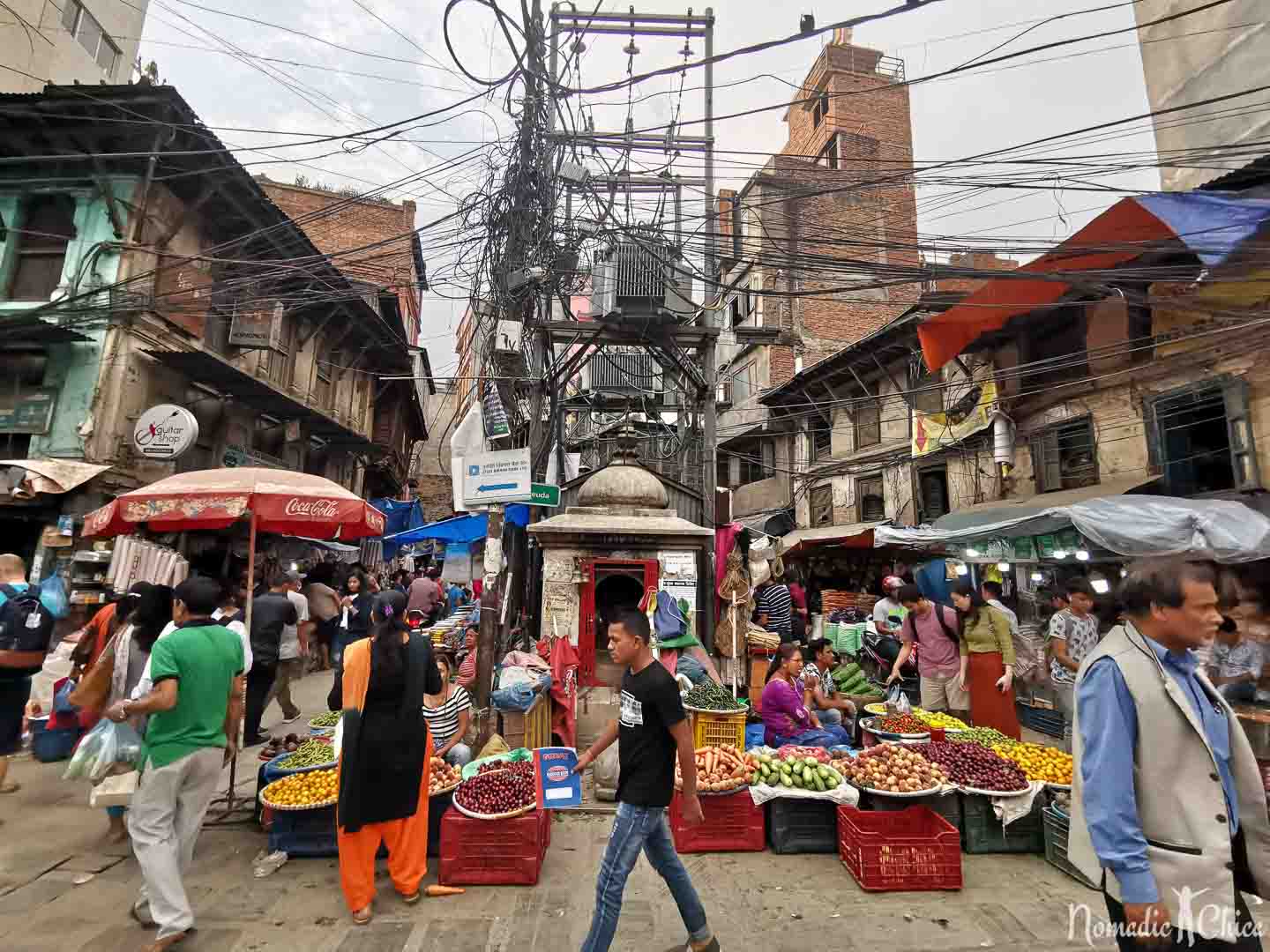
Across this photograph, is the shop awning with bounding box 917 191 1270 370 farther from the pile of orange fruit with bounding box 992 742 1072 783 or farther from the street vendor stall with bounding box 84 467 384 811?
the street vendor stall with bounding box 84 467 384 811

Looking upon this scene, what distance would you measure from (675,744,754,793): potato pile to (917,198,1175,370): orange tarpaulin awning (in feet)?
22.3

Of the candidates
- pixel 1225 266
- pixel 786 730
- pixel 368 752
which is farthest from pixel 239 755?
pixel 1225 266

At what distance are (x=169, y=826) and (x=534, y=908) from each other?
234cm

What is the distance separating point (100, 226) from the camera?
10836 millimetres

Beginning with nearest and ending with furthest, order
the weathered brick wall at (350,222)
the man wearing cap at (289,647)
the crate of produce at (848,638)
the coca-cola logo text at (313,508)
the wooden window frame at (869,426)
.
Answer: the coca-cola logo text at (313,508), the man wearing cap at (289,647), the crate of produce at (848,638), the wooden window frame at (869,426), the weathered brick wall at (350,222)

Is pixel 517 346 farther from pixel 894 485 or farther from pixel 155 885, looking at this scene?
pixel 894 485

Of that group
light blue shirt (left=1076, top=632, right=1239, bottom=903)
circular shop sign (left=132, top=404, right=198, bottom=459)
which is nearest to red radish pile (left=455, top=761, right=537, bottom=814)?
light blue shirt (left=1076, top=632, right=1239, bottom=903)

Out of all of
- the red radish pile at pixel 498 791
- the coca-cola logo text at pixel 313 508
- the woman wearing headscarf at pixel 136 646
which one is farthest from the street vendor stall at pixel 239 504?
the red radish pile at pixel 498 791

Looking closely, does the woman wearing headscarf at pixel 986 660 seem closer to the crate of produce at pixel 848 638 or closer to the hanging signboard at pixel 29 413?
the crate of produce at pixel 848 638

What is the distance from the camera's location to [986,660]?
6.88 m

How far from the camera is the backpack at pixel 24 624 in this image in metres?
5.39

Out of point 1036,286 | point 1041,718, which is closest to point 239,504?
point 1041,718

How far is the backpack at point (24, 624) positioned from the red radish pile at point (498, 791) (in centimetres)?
420

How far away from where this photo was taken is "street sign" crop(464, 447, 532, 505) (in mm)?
6727
